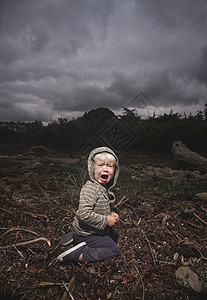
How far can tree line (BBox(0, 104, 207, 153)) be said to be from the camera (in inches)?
418

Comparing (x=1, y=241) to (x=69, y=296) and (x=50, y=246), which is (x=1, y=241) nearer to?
(x=50, y=246)

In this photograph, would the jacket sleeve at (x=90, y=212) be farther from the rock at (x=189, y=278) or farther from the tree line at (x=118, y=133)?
the tree line at (x=118, y=133)

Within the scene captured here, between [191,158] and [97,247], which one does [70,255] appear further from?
[191,158]

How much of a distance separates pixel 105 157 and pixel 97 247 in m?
1.05

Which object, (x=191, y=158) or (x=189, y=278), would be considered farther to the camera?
(x=191, y=158)

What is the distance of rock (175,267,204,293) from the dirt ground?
1.1 inches

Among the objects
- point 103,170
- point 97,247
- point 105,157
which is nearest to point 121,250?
point 97,247

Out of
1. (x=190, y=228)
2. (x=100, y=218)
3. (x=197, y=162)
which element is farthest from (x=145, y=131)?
(x=100, y=218)

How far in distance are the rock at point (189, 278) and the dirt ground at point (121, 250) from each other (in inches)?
1.1

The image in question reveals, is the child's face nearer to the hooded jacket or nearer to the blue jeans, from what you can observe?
the hooded jacket

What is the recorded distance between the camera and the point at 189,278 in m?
1.52

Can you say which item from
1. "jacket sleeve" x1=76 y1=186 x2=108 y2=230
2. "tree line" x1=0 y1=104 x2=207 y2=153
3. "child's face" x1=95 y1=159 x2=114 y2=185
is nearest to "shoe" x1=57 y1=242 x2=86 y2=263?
"jacket sleeve" x1=76 y1=186 x2=108 y2=230

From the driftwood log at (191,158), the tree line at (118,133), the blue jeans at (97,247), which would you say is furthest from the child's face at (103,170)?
the tree line at (118,133)

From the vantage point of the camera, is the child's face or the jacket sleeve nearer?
the jacket sleeve
